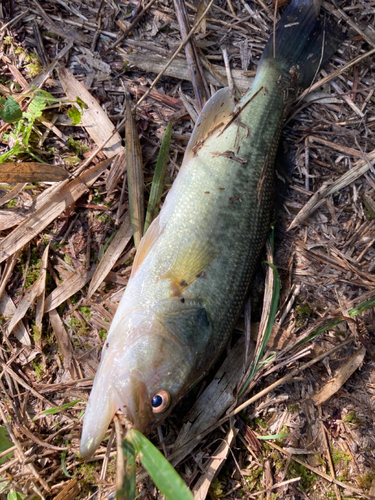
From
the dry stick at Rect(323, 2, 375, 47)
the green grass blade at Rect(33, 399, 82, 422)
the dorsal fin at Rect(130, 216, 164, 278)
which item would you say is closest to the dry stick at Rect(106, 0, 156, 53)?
the dry stick at Rect(323, 2, 375, 47)

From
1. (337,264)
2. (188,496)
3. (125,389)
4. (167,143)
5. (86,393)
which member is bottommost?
(86,393)

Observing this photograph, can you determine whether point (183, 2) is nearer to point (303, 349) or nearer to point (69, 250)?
point (69, 250)

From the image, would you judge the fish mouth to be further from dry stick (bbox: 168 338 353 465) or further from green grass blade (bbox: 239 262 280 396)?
green grass blade (bbox: 239 262 280 396)

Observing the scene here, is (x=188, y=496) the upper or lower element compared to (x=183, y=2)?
lower

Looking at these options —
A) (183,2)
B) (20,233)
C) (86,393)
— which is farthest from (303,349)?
(183,2)

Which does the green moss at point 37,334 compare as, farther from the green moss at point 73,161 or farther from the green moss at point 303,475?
the green moss at point 303,475

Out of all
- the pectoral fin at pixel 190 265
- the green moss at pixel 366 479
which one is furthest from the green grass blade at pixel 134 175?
the green moss at pixel 366 479

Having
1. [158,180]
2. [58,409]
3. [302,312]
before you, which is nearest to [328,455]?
[302,312]

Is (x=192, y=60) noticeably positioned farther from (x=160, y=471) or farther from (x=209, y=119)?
(x=160, y=471)
